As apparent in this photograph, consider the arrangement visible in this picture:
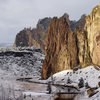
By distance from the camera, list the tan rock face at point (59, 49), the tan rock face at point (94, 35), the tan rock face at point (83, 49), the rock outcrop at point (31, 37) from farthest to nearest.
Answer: the rock outcrop at point (31, 37) < the tan rock face at point (59, 49) < the tan rock face at point (83, 49) < the tan rock face at point (94, 35)

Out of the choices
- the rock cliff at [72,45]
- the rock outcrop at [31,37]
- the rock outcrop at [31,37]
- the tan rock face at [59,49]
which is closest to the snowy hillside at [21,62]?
the tan rock face at [59,49]

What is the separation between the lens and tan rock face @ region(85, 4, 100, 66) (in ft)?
161

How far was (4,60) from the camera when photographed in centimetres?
11525

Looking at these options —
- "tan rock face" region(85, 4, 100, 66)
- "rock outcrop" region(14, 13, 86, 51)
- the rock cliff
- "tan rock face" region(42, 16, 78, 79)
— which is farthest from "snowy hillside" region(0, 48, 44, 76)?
"tan rock face" region(85, 4, 100, 66)

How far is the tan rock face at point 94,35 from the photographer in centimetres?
4919

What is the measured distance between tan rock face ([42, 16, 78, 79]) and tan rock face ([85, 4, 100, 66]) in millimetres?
7436

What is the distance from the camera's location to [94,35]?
5072 cm

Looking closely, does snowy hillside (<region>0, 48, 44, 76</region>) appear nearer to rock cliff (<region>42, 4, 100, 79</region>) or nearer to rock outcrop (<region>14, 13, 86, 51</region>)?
rock cliff (<region>42, 4, 100, 79</region>)

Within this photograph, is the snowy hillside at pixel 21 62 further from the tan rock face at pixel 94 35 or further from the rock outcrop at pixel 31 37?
the tan rock face at pixel 94 35

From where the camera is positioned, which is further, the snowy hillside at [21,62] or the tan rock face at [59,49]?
the snowy hillside at [21,62]

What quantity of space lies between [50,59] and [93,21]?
22.2m

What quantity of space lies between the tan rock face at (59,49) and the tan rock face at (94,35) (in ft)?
24.4

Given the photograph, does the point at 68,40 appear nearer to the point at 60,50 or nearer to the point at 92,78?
the point at 60,50

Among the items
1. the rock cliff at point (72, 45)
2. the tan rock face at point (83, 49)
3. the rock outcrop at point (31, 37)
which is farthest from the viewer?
the rock outcrop at point (31, 37)
